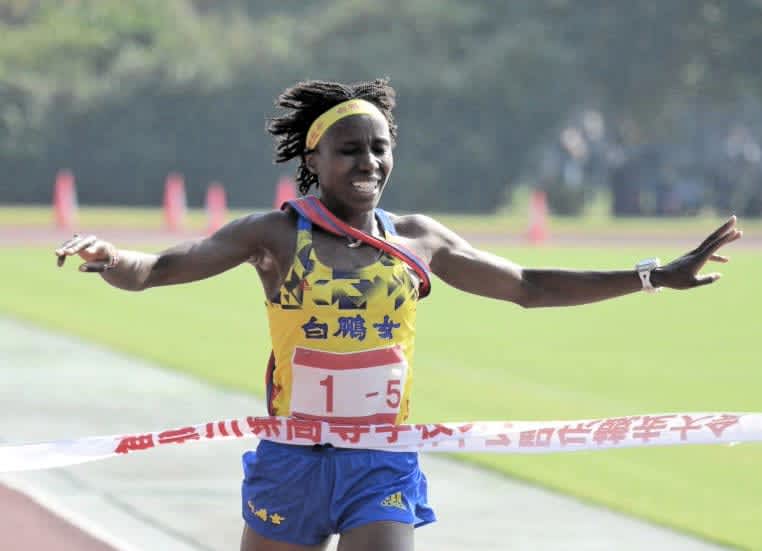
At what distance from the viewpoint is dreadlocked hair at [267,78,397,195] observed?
532 centimetres

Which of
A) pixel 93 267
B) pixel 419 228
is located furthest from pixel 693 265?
pixel 93 267

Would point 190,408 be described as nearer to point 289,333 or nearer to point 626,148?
point 289,333

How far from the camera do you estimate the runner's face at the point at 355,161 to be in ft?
16.5

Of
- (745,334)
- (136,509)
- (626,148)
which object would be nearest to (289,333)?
(136,509)

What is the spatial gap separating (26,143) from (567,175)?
14916 millimetres

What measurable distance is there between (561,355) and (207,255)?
10.1 metres

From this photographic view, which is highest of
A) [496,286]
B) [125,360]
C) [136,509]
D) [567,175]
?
[567,175]

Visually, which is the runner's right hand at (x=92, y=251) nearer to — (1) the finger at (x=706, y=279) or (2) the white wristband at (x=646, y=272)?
(2) the white wristband at (x=646, y=272)

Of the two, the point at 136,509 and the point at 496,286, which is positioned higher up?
the point at 496,286

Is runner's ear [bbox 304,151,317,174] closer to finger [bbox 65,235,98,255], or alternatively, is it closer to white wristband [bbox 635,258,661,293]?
finger [bbox 65,235,98,255]

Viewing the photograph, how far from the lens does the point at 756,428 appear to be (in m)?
5.60

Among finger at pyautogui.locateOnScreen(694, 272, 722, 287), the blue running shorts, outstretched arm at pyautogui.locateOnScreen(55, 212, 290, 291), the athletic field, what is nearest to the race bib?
the blue running shorts

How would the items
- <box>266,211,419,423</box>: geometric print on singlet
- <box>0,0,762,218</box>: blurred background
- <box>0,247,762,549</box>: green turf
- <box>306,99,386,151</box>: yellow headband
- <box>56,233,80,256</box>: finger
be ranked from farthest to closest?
<box>0,0,762,218</box>: blurred background, <box>0,247,762,549</box>: green turf, <box>306,99,386,151</box>: yellow headband, <box>266,211,419,423</box>: geometric print on singlet, <box>56,233,80,256</box>: finger

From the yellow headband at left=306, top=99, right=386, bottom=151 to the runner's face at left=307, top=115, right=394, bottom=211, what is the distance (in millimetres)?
19
